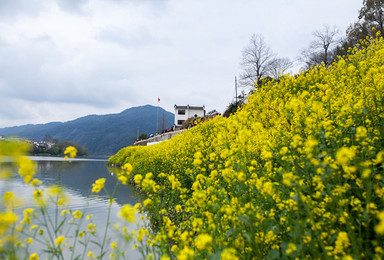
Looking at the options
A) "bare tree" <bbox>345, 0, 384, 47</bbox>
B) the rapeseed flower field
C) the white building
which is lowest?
the rapeseed flower field

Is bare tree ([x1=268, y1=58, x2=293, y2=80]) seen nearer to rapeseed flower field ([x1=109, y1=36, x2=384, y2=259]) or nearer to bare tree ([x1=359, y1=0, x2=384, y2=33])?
bare tree ([x1=359, y1=0, x2=384, y2=33])

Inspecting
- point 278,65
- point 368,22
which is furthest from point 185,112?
point 368,22

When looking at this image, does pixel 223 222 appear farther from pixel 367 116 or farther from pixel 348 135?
pixel 367 116

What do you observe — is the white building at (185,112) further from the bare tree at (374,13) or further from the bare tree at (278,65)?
the bare tree at (374,13)

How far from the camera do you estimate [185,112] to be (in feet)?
191

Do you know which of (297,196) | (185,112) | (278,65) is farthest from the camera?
(185,112)

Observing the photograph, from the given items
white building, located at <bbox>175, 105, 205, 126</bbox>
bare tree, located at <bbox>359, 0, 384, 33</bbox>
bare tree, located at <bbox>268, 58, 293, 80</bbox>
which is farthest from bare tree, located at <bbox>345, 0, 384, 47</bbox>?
white building, located at <bbox>175, 105, 205, 126</bbox>

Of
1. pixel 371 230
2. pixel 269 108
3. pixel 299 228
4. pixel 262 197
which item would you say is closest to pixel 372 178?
pixel 371 230

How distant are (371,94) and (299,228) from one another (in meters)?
2.70

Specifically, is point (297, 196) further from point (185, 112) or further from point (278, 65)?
point (185, 112)

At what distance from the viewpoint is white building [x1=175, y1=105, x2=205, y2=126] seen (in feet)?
190

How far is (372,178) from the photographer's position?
2.17 meters

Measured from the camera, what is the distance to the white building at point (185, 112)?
57969 millimetres

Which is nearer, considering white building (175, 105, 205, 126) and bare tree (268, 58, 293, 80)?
bare tree (268, 58, 293, 80)
